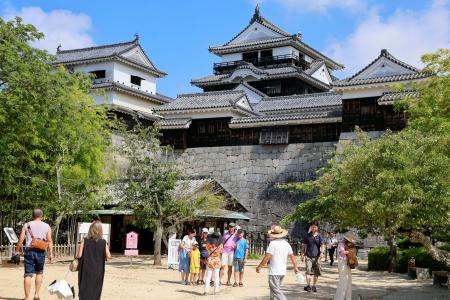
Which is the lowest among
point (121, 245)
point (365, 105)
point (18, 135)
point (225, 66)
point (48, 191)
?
point (121, 245)

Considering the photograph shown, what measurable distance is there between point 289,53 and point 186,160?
553 inches

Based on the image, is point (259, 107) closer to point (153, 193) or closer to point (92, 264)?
point (153, 193)

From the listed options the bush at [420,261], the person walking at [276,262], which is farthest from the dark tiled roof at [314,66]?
the person walking at [276,262]

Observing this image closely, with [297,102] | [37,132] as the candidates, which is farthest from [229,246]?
[297,102]

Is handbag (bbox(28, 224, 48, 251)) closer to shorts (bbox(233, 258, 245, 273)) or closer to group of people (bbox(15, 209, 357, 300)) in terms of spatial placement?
group of people (bbox(15, 209, 357, 300))

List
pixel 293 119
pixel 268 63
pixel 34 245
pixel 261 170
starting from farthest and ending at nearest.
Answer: pixel 268 63, pixel 261 170, pixel 293 119, pixel 34 245

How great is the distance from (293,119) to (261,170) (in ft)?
12.2

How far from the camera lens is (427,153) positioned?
10617 mm

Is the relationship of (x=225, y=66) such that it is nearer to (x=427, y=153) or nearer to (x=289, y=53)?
(x=289, y=53)

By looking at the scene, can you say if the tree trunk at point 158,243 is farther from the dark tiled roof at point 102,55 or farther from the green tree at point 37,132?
the dark tiled roof at point 102,55

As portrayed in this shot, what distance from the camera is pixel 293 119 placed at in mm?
33250

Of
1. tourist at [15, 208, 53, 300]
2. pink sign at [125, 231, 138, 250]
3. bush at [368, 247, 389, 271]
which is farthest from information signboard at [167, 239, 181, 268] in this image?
tourist at [15, 208, 53, 300]

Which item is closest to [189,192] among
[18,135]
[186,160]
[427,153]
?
[18,135]

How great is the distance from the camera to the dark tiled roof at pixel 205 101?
3534 centimetres
